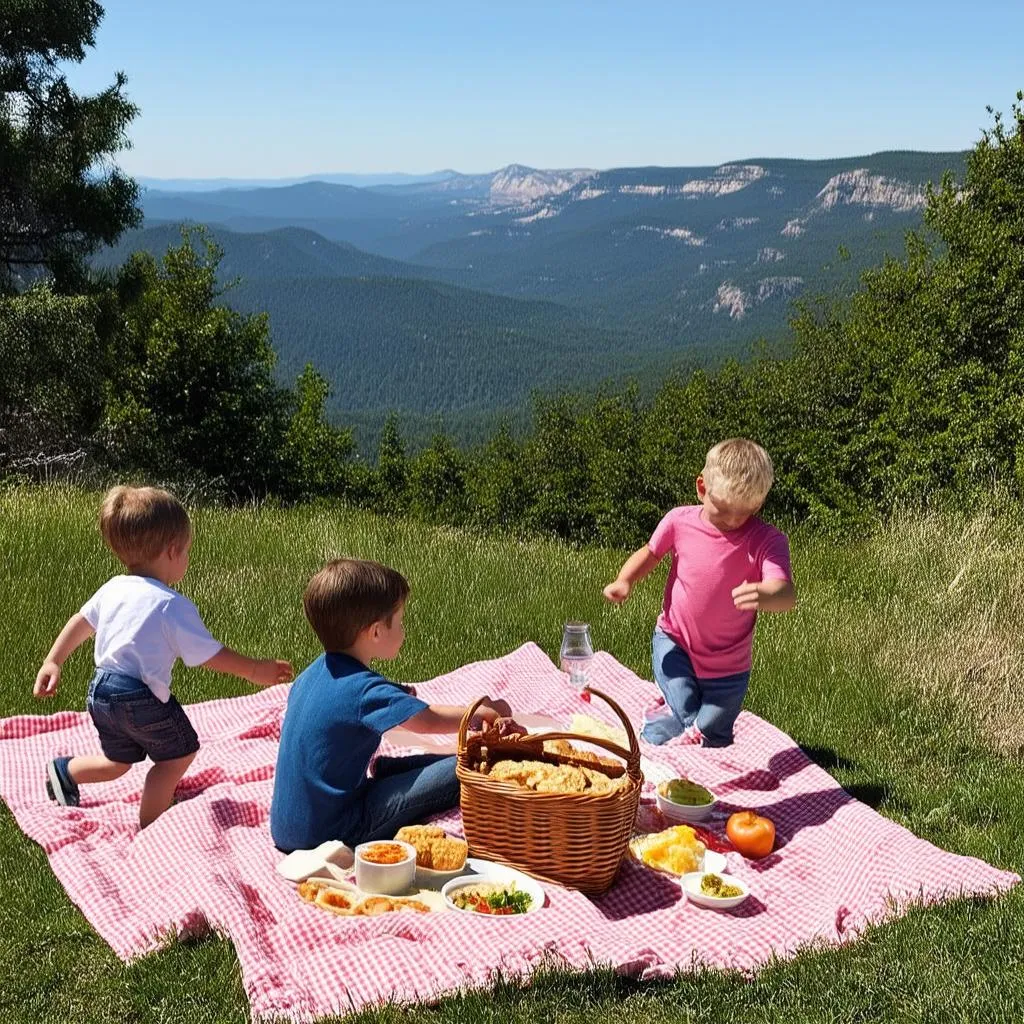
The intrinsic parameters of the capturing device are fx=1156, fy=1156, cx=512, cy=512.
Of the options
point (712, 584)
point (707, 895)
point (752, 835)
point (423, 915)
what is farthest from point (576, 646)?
point (423, 915)

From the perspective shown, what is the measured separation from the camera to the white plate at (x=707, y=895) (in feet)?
15.7

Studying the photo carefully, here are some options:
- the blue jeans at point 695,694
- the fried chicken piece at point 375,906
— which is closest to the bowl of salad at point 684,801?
the blue jeans at point 695,694

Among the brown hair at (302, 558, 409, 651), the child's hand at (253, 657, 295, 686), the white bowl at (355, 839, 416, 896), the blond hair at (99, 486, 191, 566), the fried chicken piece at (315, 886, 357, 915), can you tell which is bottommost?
the fried chicken piece at (315, 886, 357, 915)

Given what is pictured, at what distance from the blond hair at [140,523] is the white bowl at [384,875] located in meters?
1.73

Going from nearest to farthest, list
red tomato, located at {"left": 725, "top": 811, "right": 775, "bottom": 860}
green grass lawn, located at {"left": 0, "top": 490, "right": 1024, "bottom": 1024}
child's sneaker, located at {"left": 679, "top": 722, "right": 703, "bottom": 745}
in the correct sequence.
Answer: green grass lawn, located at {"left": 0, "top": 490, "right": 1024, "bottom": 1024} < red tomato, located at {"left": 725, "top": 811, "right": 775, "bottom": 860} < child's sneaker, located at {"left": 679, "top": 722, "right": 703, "bottom": 745}

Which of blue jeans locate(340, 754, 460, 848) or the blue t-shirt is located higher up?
the blue t-shirt

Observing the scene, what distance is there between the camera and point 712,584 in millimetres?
6418

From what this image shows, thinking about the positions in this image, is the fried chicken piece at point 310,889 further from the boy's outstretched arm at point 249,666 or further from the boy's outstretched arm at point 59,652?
the boy's outstretched arm at point 59,652

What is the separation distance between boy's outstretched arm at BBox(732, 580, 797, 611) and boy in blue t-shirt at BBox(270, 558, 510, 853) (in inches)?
54.7

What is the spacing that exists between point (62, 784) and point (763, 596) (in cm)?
367

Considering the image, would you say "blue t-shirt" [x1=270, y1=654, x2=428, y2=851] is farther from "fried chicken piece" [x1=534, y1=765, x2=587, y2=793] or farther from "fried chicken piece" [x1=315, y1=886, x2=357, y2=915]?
"fried chicken piece" [x1=534, y1=765, x2=587, y2=793]

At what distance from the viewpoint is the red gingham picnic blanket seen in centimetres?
416

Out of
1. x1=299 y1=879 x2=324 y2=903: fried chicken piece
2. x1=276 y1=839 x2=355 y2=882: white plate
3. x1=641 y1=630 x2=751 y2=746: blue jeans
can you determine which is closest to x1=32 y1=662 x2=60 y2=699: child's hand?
x1=276 y1=839 x2=355 y2=882: white plate

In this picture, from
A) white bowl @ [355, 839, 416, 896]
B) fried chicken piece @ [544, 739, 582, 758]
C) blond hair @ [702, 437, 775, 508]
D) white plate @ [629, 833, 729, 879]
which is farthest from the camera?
blond hair @ [702, 437, 775, 508]
